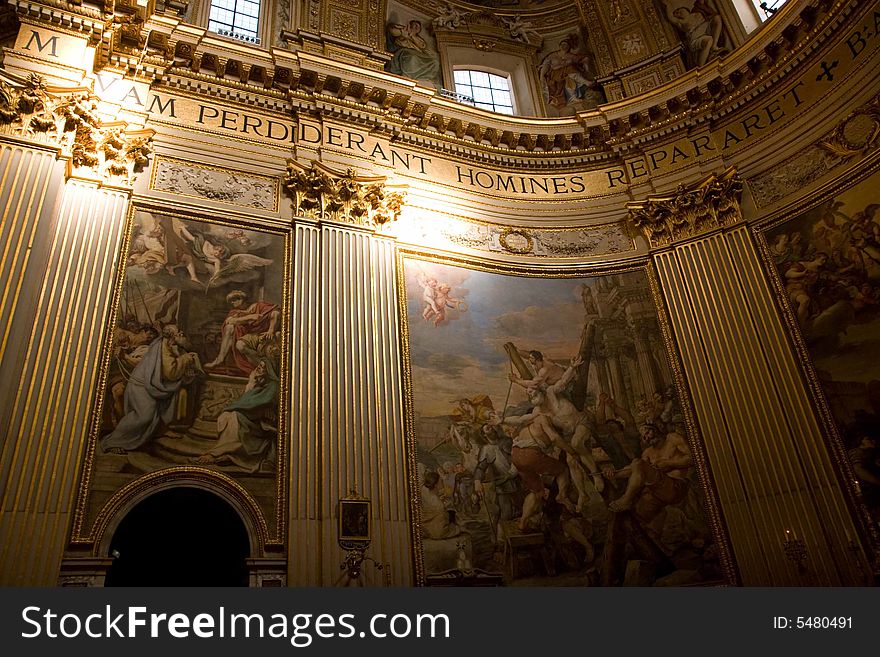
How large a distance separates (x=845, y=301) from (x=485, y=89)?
28.2 ft

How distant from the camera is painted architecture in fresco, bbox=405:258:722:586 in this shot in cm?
947

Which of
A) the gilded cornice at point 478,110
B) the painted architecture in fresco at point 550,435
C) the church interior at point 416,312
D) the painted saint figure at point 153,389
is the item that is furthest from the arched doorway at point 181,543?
the gilded cornice at point 478,110

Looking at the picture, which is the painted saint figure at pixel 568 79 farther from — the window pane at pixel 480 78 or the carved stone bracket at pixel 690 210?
the carved stone bracket at pixel 690 210

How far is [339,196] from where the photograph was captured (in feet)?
36.2

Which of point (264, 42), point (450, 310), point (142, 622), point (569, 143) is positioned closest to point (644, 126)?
point (569, 143)

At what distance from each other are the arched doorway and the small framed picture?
1147 millimetres

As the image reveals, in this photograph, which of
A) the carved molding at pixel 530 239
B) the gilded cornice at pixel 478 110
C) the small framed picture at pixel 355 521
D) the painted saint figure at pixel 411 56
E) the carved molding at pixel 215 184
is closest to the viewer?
the small framed picture at pixel 355 521

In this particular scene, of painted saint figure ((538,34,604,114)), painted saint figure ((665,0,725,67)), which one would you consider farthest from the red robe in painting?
painted saint figure ((665,0,725,67))

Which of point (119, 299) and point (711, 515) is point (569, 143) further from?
point (119, 299)

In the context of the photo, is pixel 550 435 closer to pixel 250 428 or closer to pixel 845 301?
pixel 250 428

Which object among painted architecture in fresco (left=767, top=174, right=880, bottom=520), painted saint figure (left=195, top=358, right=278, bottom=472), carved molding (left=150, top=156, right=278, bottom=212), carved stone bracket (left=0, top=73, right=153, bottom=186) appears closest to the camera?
painted saint figure (left=195, top=358, right=278, bottom=472)

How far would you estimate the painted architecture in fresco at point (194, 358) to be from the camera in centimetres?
838

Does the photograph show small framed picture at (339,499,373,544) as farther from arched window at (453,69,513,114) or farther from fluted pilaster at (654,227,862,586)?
arched window at (453,69,513,114)

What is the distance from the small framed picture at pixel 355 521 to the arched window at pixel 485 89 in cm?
941
